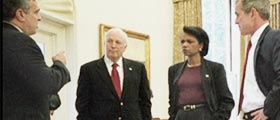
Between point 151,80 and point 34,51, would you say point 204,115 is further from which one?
point 151,80

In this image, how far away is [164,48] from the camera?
281 inches

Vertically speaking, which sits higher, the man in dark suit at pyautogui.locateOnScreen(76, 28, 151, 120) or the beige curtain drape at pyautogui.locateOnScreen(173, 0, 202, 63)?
the beige curtain drape at pyautogui.locateOnScreen(173, 0, 202, 63)

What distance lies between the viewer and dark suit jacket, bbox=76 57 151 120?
150 inches

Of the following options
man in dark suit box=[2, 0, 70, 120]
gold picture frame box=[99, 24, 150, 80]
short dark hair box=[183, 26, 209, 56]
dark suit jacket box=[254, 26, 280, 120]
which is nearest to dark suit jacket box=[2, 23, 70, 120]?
man in dark suit box=[2, 0, 70, 120]

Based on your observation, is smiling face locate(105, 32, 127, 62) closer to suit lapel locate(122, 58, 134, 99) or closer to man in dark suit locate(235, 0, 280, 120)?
suit lapel locate(122, 58, 134, 99)

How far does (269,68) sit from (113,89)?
4.08 feet

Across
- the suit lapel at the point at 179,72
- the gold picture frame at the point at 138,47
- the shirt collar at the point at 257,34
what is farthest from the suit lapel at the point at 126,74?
the gold picture frame at the point at 138,47

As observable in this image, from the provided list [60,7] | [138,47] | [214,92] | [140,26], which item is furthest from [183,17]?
[214,92]

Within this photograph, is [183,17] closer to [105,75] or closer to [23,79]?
[105,75]

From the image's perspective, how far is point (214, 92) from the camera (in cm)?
398

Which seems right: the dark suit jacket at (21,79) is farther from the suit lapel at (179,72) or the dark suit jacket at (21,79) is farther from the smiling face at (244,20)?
the suit lapel at (179,72)

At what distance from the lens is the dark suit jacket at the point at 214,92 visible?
3926mm

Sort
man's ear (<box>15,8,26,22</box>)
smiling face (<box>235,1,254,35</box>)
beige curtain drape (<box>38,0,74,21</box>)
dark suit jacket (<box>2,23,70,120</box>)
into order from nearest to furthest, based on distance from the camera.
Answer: dark suit jacket (<box>2,23,70,120</box>) < man's ear (<box>15,8,26,22</box>) < smiling face (<box>235,1,254,35</box>) < beige curtain drape (<box>38,0,74,21</box>)

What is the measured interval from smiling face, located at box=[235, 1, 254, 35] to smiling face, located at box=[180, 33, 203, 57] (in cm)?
85
